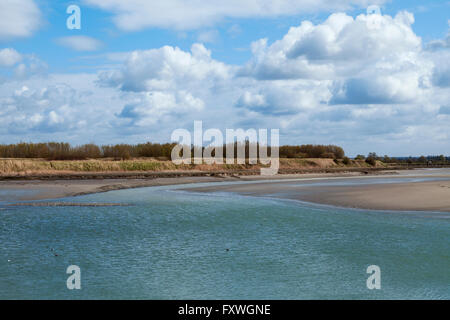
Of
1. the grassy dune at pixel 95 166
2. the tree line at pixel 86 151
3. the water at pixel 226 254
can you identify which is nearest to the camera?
the water at pixel 226 254

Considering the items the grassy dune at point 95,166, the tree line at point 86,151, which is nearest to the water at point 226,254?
the grassy dune at point 95,166

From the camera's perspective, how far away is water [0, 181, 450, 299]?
8555mm

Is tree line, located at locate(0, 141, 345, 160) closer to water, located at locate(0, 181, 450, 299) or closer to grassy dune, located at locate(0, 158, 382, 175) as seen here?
grassy dune, located at locate(0, 158, 382, 175)

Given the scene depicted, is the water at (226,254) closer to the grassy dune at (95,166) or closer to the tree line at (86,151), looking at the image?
the grassy dune at (95,166)

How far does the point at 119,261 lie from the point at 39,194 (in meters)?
17.0

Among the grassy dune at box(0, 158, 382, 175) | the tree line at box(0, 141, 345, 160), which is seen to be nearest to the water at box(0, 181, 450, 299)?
the grassy dune at box(0, 158, 382, 175)

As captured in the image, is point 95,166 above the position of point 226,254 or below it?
above

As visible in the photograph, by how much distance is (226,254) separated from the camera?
1108cm

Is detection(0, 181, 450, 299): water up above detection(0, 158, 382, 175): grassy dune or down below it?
below

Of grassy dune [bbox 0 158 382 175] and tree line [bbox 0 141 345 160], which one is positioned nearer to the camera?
grassy dune [bbox 0 158 382 175]

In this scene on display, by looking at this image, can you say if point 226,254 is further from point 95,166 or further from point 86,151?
point 86,151

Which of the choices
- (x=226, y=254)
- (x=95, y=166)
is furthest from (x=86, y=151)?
(x=226, y=254)

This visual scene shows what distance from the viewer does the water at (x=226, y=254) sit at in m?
8.55
